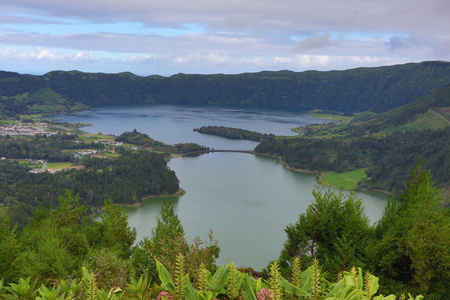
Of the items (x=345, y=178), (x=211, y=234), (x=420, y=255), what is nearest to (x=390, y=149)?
(x=345, y=178)

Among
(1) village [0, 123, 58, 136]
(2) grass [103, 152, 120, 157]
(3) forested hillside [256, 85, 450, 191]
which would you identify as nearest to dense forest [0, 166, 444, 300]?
(3) forested hillside [256, 85, 450, 191]

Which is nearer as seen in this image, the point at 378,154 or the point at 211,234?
the point at 211,234

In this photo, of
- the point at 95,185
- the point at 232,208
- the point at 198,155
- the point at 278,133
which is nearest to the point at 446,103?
the point at 278,133

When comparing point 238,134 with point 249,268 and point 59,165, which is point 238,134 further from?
point 249,268

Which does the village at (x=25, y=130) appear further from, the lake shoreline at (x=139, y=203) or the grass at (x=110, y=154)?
the lake shoreline at (x=139, y=203)

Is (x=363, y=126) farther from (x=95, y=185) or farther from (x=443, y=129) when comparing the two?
(x=95, y=185)

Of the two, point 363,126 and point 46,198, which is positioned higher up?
point 363,126
